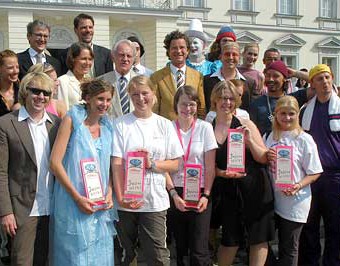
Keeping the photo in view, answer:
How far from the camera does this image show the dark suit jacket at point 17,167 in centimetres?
346

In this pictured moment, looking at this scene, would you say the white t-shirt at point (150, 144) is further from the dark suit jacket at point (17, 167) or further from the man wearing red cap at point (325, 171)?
the man wearing red cap at point (325, 171)

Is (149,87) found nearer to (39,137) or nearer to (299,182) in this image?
(39,137)

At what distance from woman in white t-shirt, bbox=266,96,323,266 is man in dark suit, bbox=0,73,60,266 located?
2.00 m

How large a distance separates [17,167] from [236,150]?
1854 millimetres

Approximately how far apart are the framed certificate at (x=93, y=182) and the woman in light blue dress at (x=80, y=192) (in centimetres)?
4

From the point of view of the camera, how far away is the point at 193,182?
4.01 meters

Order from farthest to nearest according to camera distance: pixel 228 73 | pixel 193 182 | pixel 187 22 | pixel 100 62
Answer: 1. pixel 187 22
2. pixel 100 62
3. pixel 228 73
4. pixel 193 182

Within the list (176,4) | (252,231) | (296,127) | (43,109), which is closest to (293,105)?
(296,127)

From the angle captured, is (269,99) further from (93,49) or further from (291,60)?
(291,60)

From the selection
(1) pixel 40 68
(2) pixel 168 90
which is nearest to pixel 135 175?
(1) pixel 40 68

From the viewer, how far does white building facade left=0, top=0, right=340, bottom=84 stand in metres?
22.3

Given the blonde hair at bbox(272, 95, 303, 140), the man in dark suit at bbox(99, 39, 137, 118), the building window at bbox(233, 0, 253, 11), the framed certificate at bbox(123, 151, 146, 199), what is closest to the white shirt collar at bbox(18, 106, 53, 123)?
the framed certificate at bbox(123, 151, 146, 199)

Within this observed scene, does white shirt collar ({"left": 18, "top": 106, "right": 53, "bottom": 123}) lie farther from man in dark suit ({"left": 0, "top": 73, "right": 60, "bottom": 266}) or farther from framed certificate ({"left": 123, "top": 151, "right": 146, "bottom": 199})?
framed certificate ({"left": 123, "top": 151, "right": 146, "bottom": 199})

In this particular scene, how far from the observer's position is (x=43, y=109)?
3.64m
